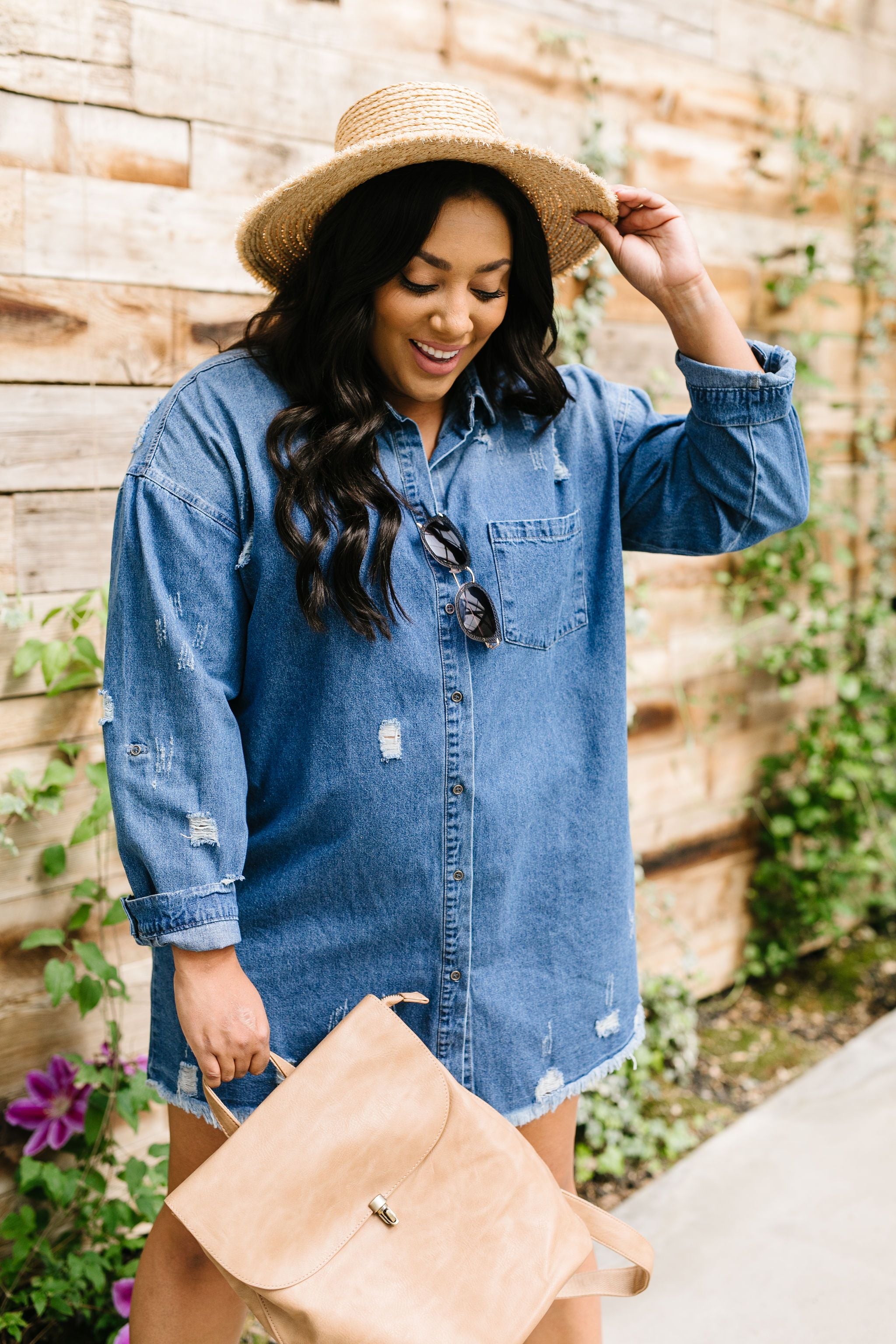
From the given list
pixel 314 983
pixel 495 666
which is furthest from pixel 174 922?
pixel 495 666

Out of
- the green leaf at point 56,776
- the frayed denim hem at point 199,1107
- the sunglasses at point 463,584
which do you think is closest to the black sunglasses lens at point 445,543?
the sunglasses at point 463,584

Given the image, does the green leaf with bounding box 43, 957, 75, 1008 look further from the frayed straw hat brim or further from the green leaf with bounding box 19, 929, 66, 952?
the frayed straw hat brim

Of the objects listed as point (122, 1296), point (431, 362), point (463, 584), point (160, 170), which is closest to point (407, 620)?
point (463, 584)

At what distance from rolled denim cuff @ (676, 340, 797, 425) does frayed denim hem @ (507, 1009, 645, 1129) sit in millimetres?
800

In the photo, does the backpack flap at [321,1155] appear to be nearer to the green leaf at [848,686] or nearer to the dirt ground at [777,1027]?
the dirt ground at [777,1027]

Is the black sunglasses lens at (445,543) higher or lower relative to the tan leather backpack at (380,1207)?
higher

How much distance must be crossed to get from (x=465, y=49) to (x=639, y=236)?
3.14 ft

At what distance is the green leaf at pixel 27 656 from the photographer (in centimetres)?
170

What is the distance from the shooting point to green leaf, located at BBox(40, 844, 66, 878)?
1767mm

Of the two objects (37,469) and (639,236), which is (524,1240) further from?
(37,469)

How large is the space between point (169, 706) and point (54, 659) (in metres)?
0.60

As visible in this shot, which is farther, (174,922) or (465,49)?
(465,49)

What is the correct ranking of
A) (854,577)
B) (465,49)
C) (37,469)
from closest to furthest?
(37,469) < (465,49) < (854,577)

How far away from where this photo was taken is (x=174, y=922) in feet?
3.81
